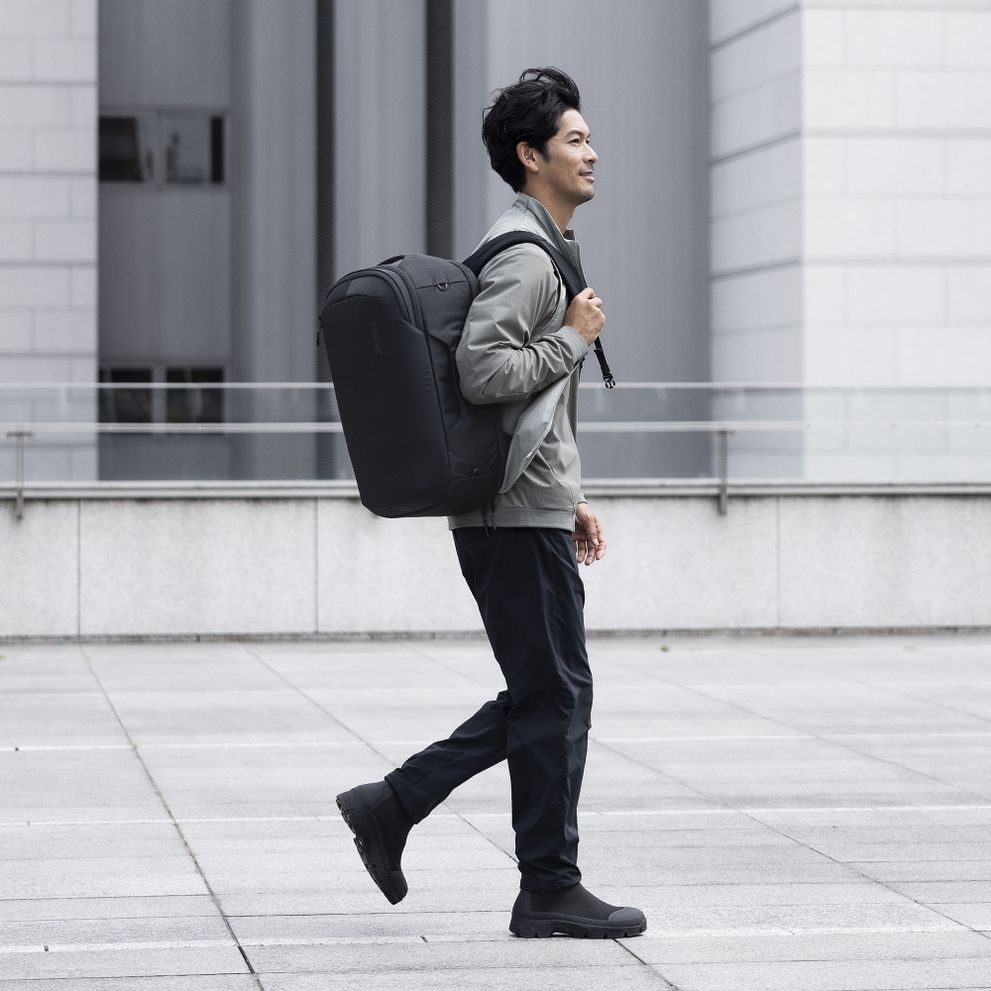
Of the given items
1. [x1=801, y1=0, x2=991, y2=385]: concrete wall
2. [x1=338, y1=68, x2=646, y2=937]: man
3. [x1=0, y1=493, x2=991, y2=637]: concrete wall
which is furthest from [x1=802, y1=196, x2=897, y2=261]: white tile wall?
[x1=338, y1=68, x2=646, y2=937]: man

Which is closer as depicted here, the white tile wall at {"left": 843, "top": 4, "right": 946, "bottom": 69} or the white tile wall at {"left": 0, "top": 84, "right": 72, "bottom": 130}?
the white tile wall at {"left": 843, "top": 4, "right": 946, "bottom": 69}

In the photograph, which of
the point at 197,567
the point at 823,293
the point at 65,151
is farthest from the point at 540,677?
the point at 65,151

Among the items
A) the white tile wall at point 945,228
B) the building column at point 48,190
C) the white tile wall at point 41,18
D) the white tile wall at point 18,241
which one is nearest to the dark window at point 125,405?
the building column at point 48,190

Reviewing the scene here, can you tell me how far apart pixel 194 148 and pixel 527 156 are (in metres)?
17.2

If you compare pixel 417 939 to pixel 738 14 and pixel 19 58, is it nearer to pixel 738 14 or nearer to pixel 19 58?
pixel 738 14

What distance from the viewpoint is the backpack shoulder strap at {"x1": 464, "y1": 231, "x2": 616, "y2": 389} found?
4.93 meters

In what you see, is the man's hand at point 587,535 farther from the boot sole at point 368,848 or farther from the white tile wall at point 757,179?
the white tile wall at point 757,179

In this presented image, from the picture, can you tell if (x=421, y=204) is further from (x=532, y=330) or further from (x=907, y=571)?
(x=532, y=330)

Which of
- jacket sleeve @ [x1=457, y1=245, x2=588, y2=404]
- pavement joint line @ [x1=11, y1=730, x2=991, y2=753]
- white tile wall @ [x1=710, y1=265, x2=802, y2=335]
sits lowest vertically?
pavement joint line @ [x1=11, y1=730, x2=991, y2=753]

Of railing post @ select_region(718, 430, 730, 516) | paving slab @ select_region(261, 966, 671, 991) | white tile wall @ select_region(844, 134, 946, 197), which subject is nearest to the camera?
paving slab @ select_region(261, 966, 671, 991)

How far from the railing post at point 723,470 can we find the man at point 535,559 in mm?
10275

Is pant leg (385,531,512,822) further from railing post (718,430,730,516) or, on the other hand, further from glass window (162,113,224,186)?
glass window (162,113,224,186)

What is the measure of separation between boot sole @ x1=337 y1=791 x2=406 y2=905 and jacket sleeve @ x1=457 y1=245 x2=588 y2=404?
3.83 feet

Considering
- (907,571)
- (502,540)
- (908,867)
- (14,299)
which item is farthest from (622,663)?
(14,299)
